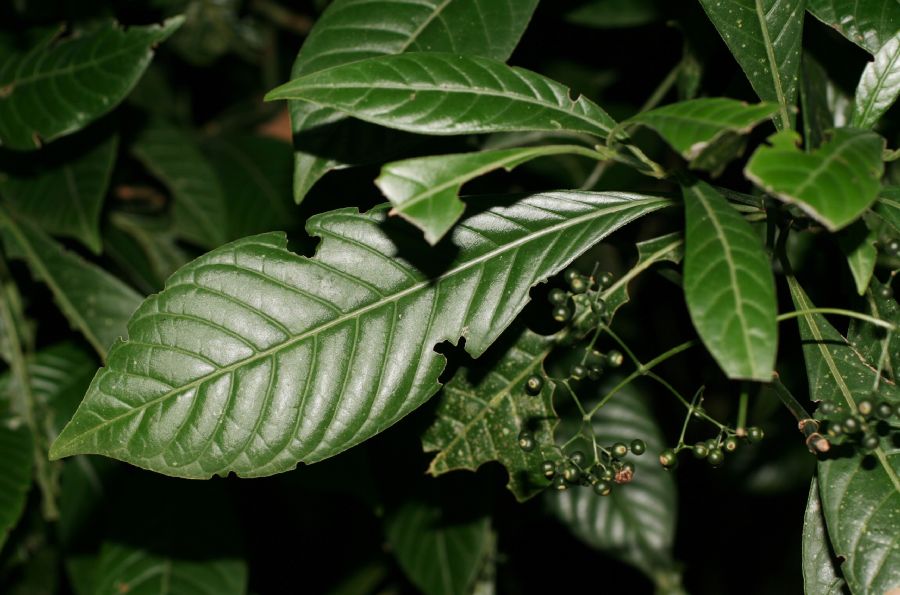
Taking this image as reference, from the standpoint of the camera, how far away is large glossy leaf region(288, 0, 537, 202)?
1.24 m

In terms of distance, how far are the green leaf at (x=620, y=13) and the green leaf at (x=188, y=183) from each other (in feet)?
3.26

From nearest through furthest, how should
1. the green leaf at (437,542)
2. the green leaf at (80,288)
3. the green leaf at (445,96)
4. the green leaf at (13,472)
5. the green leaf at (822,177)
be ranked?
the green leaf at (822,177)
the green leaf at (445,96)
the green leaf at (13,472)
the green leaf at (80,288)
the green leaf at (437,542)

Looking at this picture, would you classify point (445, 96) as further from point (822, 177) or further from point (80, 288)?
point (80, 288)

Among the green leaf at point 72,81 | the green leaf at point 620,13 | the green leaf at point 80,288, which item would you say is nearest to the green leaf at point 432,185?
the green leaf at point 72,81

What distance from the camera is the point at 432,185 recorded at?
2.82ft

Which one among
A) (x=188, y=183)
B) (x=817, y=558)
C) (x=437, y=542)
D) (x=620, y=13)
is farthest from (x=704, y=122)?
(x=188, y=183)

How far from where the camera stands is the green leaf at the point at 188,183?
2.11 meters

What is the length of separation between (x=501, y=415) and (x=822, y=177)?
2.22 ft

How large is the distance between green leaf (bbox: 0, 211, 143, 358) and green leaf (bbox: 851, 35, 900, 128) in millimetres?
1353

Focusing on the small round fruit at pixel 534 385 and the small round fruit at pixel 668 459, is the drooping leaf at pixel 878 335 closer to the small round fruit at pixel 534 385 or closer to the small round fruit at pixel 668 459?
the small round fruit at pixel 668 459

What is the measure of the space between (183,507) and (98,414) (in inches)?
36.2

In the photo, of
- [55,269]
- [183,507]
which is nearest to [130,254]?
[55,269]

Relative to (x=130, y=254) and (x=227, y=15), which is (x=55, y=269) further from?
(x=227, y=15)

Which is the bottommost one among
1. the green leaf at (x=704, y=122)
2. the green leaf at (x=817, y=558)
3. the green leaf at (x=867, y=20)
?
the green leaf at (x=817, y=558)
